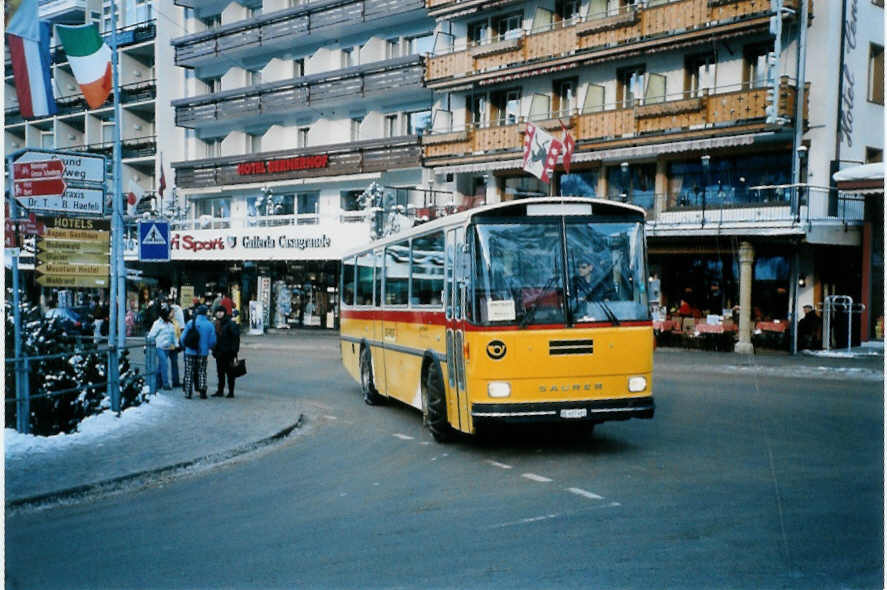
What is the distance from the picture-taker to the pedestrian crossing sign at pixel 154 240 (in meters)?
15.2

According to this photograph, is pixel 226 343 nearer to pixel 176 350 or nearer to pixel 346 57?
pixel 176 350

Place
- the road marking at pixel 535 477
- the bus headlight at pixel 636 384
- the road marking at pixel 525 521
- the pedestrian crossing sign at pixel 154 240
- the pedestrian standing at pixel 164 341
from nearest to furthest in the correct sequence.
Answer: the road marking at pixel 525 521, the road marking at pixel 535 477, the bus headlight at pixel 636 384, the pedestrian crossing sign at pixel 154 240, the pedestrian standing at pixel 164 341

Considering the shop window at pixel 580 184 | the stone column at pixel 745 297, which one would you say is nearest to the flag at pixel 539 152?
the stone column at pixel 745 297

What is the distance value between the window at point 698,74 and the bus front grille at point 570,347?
65.6ft

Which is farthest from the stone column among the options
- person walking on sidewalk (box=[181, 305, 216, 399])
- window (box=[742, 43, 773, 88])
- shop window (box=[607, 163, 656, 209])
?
person walking on sidewalk (box=[181, 305, 216, 399])

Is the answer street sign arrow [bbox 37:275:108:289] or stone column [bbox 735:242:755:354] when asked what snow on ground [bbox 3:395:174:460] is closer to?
street sign arrow [bbox 37:275:108:289]

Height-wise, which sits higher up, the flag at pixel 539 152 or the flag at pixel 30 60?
the flag at pixel 539 152

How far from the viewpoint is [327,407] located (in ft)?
51.3

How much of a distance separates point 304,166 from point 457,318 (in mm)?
30704

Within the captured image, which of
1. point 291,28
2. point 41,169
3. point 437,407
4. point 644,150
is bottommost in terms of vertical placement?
point 437,407

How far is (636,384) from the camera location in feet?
33.3

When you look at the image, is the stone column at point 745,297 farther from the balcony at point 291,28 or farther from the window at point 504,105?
the balcony at point 291,28

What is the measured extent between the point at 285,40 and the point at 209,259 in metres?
10.3

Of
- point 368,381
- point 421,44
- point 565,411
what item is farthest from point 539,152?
point 565,411
